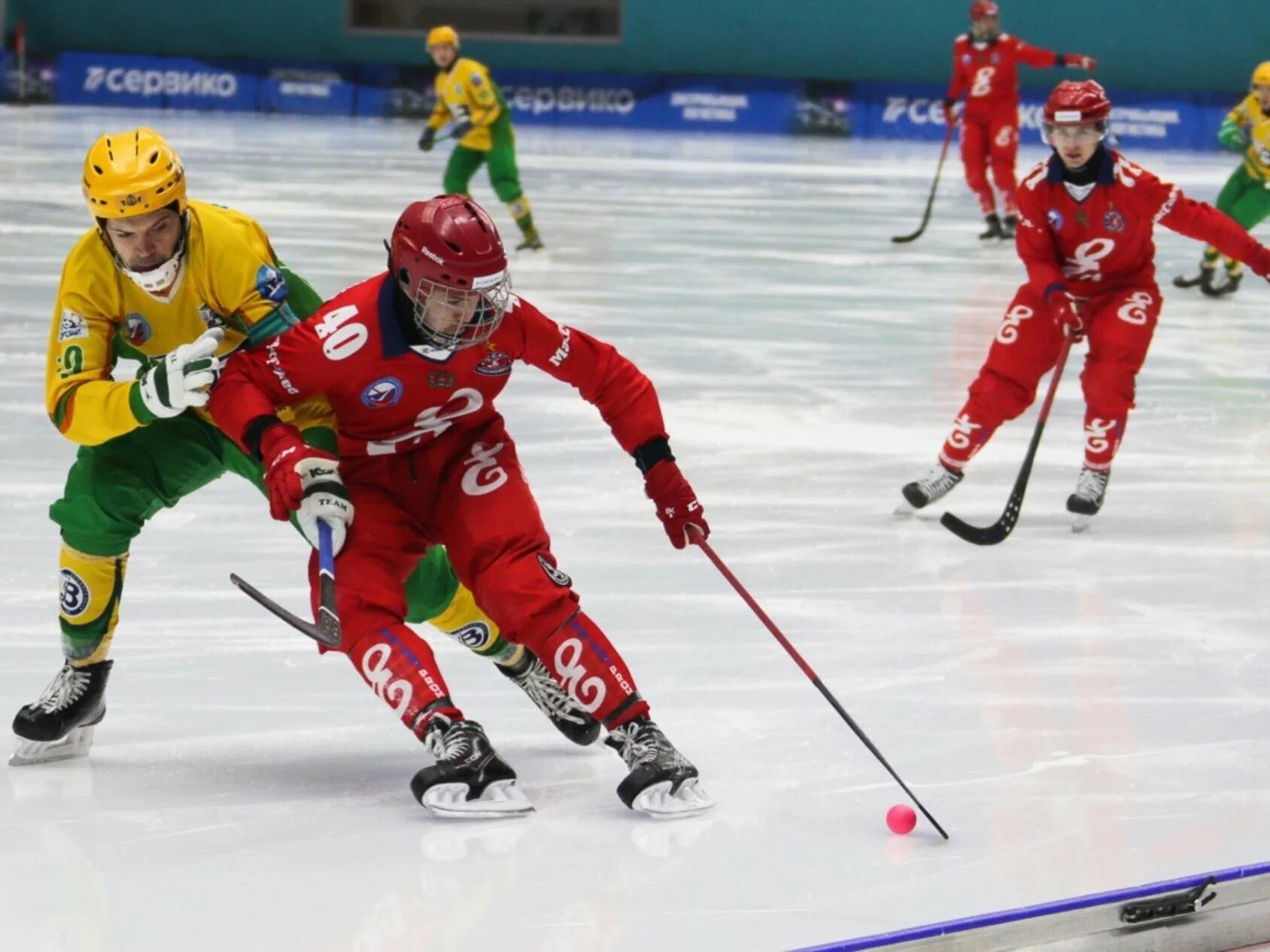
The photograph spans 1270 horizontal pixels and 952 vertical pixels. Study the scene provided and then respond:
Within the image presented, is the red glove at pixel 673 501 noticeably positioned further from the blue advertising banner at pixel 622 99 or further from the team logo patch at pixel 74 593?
the blue advertising banner at pixel 622 99

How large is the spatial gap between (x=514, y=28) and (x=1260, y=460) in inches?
783

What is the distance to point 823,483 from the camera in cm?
608

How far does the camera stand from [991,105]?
13.9 m

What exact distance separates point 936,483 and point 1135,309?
786 millimetres

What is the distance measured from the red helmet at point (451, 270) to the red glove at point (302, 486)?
29 centimetres

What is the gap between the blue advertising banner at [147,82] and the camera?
943 inches

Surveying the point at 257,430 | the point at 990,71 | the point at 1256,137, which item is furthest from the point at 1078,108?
the point at 990,71

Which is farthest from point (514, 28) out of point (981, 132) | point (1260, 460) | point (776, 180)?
point (1260, 460)

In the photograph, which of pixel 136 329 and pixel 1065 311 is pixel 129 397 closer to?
pixel 136 329

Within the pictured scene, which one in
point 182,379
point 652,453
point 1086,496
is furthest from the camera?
point 1086,496

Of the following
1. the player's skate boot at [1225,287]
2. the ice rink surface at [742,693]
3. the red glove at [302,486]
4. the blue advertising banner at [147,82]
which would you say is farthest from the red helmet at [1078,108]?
the blue advertising banner at [147,82]

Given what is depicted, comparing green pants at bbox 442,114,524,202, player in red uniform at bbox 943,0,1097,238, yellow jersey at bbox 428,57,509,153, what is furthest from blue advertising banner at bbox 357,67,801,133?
yellow jersey at bbox 428,57,509,153

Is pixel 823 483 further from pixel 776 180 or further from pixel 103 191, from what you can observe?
pixel 776 180

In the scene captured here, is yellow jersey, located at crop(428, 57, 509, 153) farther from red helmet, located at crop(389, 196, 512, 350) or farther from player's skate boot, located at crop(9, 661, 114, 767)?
red helmet, located at crop(389, 196, 512, 350)
